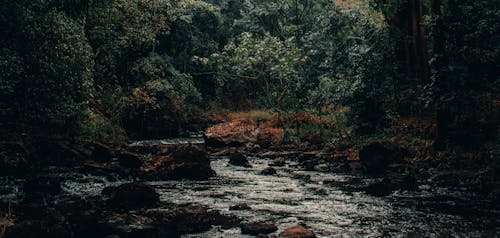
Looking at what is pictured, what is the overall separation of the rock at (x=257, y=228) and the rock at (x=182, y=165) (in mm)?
6944

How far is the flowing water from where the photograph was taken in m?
9.65

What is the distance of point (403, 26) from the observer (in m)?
22.1

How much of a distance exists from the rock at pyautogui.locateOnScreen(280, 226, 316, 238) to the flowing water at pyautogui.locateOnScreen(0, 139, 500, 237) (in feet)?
1.68

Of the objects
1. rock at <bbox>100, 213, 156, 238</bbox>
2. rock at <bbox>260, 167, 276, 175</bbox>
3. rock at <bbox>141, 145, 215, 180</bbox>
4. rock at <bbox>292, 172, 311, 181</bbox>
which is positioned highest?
rock at <bbox>141, 145, 215, 180</bbox>

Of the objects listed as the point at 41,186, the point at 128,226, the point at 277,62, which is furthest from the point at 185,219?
the point at 277,62

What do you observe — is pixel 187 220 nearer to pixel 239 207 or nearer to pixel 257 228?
pixel 257 228

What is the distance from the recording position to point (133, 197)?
1148 cm

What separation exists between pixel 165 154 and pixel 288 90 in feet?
48.4

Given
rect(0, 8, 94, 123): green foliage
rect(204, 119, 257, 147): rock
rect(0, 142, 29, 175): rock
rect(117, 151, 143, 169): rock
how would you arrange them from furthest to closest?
rect(204, 119, 257, 147): rock
rect(117, 151, 143, 169): rock
rect(0, 142, 29, 175): rock
rect(0, 8, 94, 123): green foliage

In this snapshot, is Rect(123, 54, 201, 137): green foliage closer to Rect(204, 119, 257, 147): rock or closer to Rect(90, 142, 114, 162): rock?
Rect(204, 119, 257, 147): rock

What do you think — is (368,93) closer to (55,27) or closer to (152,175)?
(152,175)

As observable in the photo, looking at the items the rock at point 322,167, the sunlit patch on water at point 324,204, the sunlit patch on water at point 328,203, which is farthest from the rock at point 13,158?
the rock at point 322,167

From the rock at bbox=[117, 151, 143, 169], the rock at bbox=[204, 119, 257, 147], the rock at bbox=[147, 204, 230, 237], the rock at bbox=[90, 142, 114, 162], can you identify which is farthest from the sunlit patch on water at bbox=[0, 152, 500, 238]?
the rock at bbox=[204, 119, 257, 147]

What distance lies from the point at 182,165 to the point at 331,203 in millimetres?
5911
